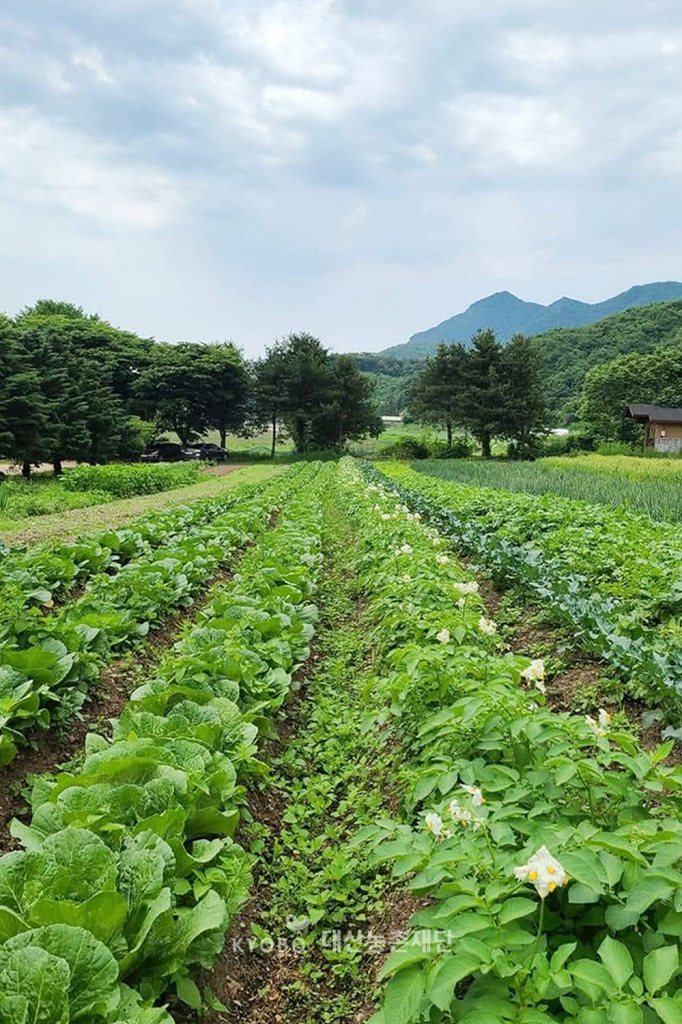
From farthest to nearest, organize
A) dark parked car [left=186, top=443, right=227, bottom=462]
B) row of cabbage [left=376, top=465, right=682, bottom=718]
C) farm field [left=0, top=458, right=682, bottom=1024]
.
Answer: dark parked car [left=186, top=443, right=227, bottom=462]
row of cabbage [left=376, top=465, right=682, bottom=718]
farm field [left=0, top=458, right=682, bottom=1024]

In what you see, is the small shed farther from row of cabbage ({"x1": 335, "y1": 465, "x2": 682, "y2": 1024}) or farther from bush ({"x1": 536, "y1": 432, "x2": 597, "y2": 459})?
row of cabbage ({"x1": 335, "y1": 465, "x2": 682, "y2": 1024})

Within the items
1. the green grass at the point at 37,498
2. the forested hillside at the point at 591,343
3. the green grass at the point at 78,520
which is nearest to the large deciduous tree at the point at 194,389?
the forested hillside at the point at 591,343

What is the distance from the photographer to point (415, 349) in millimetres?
172500

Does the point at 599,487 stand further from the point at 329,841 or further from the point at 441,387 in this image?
the point at 441,387

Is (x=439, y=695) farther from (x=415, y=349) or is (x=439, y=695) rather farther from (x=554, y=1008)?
(x=415, y=349)

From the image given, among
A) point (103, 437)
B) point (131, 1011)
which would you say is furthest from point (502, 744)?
point (103, 437)

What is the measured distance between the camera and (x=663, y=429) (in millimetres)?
40500

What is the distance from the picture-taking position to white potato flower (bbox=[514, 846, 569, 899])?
146 centimetres

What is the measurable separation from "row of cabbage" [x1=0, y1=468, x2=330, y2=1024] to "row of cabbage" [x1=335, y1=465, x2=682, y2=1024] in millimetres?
656

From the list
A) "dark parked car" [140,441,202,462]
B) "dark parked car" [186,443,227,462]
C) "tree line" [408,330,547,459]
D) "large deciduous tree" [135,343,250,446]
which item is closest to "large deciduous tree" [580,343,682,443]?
"tree line" [408,330,547,459]

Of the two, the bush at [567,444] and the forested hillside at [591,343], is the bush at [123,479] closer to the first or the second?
the bush at [567,444]

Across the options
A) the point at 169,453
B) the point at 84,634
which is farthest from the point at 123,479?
the point at 84,634

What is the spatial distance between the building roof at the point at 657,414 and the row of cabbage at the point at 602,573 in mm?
34583

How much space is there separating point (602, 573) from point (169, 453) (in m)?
38.6
